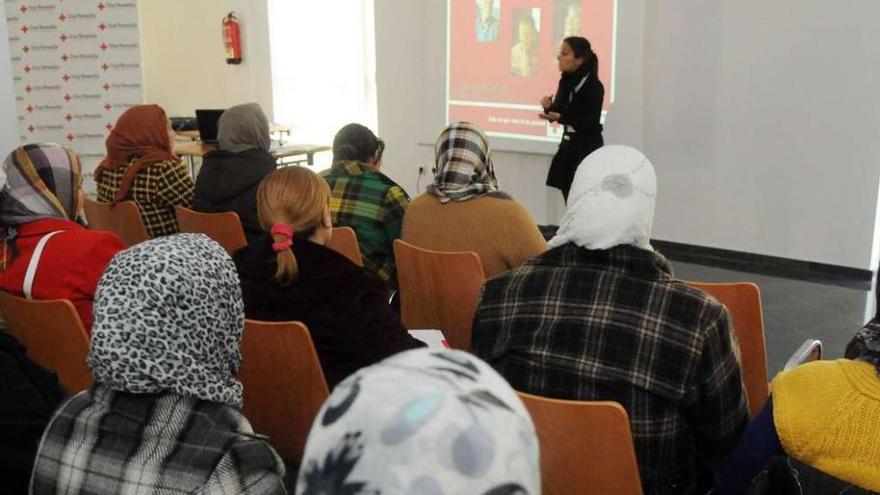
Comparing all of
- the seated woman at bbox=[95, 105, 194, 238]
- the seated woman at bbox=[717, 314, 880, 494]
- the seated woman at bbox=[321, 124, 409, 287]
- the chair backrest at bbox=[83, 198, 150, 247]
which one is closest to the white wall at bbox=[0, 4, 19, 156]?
the seated woman at bbox=[95, 105, 194, 238]

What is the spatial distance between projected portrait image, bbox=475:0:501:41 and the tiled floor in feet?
7.56

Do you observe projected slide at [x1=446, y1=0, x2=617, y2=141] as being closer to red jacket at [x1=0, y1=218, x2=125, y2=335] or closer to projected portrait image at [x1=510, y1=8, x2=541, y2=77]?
projected portrait image at [x1=510, y1=8, x2=541, y2=77]

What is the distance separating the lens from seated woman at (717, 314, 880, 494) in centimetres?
145

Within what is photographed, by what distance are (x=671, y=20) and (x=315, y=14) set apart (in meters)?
3.95

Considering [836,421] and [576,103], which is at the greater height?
[576,103]

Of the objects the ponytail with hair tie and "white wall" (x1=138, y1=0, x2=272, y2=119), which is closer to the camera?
the ponytail with hair tie

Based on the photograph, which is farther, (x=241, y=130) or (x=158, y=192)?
(x=241, y=130)

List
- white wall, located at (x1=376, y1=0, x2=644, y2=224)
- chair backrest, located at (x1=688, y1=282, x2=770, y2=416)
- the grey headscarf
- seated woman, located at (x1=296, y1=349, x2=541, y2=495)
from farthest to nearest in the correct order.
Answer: white wall, located at (x1=376, y1=0, x2=644, y2=224) → the grey headscarf → chair backrest, located at (x1=688, y1=282, x2=770, y2=416) → seated woman, located at (x1=296, y1=349, x2=541, y2=495)

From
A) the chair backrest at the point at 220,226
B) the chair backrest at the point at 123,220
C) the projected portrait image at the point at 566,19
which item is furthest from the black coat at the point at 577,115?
the chair backrest at the point at 123,220

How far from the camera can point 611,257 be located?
1.78 meters

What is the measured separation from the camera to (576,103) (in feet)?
18.0

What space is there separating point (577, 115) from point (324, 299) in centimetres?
373

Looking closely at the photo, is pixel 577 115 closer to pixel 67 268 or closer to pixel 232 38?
pixel 67 268

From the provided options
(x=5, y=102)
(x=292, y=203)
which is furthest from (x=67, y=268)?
(x=5, y=102)
